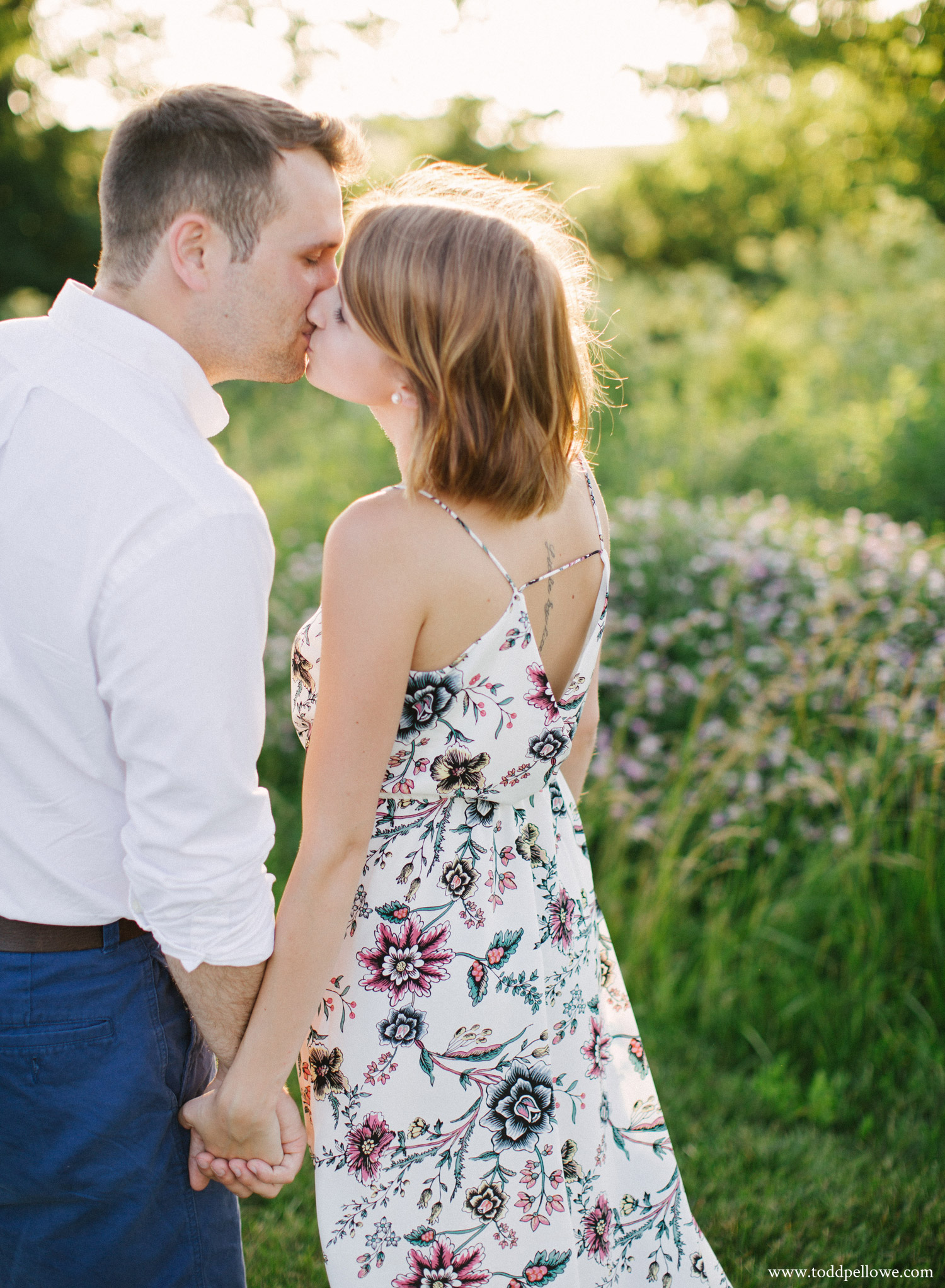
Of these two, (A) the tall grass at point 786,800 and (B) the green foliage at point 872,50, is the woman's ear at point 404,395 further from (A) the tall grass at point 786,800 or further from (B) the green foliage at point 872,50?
Answer: (B) the green foliage at point 872,50

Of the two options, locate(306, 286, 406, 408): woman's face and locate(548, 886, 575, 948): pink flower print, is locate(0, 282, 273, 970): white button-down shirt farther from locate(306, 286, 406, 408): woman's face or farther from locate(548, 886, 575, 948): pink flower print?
locate(548, 886, 575, 948): pink flower print

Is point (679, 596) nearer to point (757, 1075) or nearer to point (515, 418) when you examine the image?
Answer: point (757, 1075)

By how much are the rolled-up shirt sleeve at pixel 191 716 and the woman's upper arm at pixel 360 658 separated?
12 cm

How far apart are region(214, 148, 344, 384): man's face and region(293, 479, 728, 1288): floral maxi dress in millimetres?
514

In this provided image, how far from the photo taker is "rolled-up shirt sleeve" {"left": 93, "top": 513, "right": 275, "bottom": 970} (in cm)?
137

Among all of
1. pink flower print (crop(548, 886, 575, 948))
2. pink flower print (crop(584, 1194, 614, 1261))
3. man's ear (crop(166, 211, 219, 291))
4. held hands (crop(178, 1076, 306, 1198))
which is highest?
man's ear (crop(166, 211, 219, 291))

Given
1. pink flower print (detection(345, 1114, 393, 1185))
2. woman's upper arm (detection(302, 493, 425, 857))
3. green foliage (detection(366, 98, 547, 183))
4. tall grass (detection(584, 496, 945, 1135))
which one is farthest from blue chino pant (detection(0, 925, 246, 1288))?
green foliage (detection(366, 98, 547, 183))

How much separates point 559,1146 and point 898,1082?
1.94 metres

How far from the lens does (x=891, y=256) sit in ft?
41.2

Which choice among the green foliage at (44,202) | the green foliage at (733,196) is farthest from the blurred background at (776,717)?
the green foliage at (44,202)

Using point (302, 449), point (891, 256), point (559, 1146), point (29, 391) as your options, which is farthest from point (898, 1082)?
point (891, 256)

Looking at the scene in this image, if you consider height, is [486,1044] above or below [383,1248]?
above

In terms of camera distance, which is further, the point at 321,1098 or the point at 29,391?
the point at 321,1098

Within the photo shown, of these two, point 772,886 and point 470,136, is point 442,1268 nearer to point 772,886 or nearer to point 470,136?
point 772,886
